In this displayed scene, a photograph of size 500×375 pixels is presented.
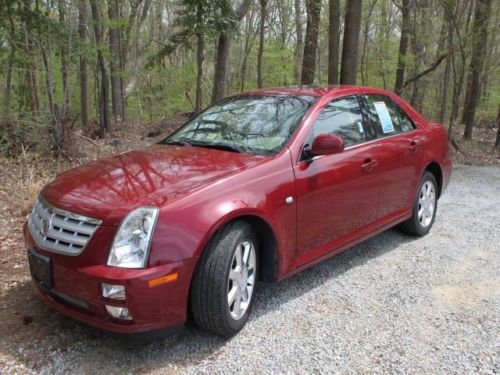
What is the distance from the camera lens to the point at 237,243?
295cm

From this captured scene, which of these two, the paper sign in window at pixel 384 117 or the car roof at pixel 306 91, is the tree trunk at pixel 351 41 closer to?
the paper sign in window at pixel 384 117

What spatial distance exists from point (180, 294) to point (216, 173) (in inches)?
33.1

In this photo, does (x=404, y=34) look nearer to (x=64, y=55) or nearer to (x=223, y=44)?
(x=223, y=44)

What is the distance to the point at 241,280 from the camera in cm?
312

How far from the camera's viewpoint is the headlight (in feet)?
8.34

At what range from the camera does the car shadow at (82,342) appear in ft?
9.09

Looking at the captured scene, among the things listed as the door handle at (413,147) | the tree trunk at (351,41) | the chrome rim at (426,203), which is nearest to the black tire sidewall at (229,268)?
the door handle at (413,147)

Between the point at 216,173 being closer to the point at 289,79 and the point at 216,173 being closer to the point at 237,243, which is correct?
the point at 237,243

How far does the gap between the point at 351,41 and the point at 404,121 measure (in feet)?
16.9

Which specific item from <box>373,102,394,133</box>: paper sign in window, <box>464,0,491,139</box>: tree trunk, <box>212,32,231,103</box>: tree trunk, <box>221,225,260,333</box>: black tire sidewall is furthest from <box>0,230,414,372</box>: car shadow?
<box>464,0,491,139</box>: tree trunk

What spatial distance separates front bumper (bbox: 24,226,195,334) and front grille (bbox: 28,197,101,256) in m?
0.06

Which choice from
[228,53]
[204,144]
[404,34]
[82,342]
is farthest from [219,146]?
[404,34]

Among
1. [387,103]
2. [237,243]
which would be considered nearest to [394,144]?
[387,103]

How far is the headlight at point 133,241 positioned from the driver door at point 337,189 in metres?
1.22
